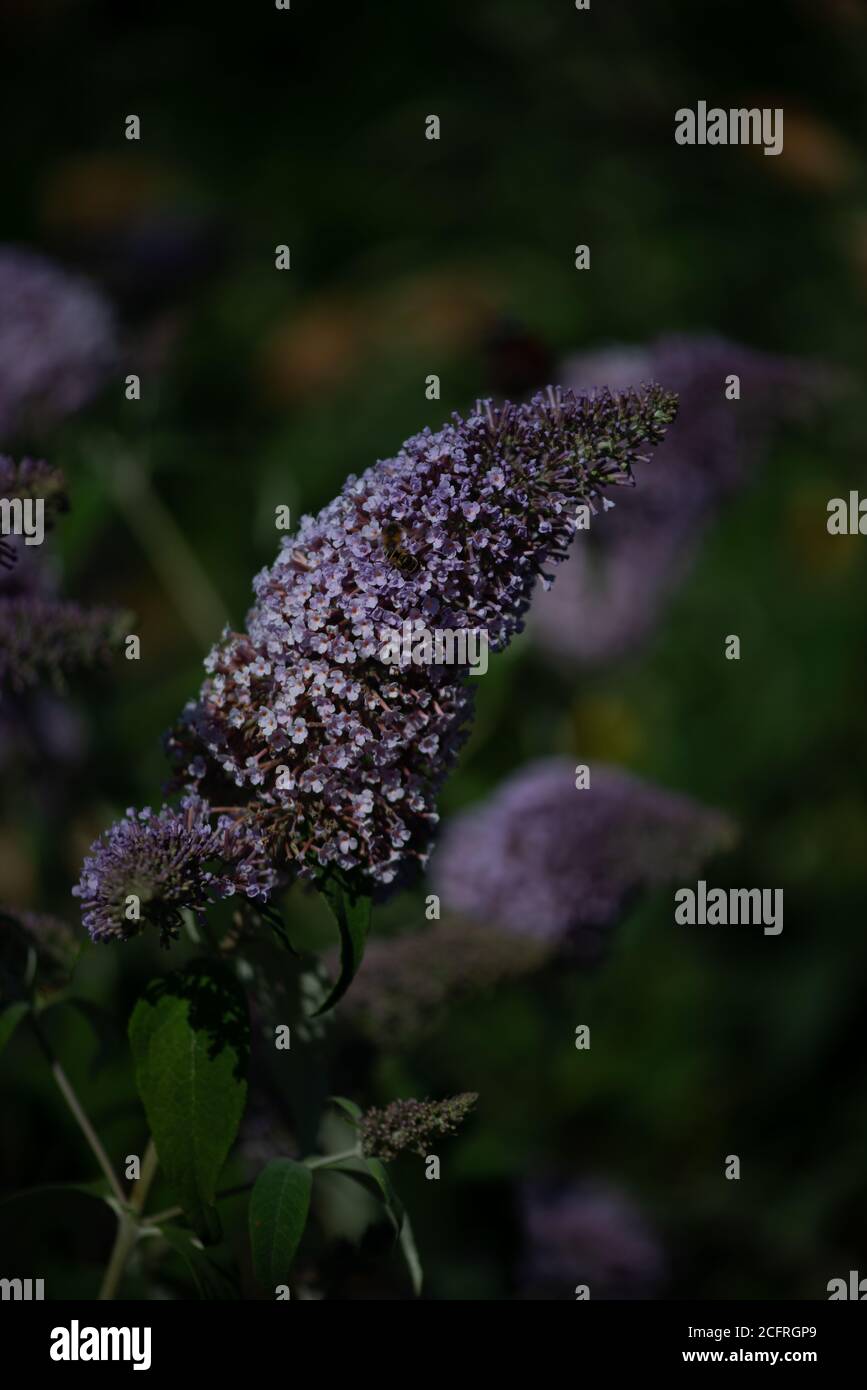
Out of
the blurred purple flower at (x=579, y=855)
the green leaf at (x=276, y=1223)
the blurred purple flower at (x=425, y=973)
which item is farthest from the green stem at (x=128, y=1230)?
the blurred purple flower at (x=579, y=855)

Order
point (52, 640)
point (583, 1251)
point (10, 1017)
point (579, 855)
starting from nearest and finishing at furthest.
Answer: point (10, 1017)
point (52, 640)
point (579, 855)
point (583, 1251)

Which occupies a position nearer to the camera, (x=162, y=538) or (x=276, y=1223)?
(x=276, y=1223)

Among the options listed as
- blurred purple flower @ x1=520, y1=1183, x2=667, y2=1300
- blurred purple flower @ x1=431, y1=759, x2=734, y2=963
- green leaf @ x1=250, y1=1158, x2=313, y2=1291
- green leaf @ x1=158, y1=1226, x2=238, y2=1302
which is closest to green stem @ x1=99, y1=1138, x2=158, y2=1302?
green leaf @ x1=158, y1=1226, x2=238, y2=1302

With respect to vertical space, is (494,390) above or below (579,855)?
above

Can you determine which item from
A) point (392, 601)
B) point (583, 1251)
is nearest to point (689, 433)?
point (583, 1251)

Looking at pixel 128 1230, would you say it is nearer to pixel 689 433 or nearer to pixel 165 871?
pixel 165 871

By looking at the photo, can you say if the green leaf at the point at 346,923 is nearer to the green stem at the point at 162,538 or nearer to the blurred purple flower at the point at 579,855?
the blurred purple flower at the point at 579,855

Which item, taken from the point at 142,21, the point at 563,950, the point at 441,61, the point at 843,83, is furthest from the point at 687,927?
the point at 142,21
